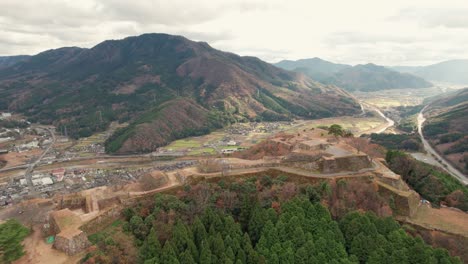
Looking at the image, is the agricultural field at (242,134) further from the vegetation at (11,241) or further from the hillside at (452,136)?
the vegetation at (11,241)

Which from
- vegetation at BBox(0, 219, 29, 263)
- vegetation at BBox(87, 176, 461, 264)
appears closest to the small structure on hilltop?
vegetation at BBox(87, 176, 461, 264)

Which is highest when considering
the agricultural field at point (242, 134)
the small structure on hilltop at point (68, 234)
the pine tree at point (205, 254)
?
the small structure on hilltop at point (68, 234)

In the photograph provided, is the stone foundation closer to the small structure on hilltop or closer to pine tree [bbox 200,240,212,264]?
pine tree [bbox 200,240,212,264]

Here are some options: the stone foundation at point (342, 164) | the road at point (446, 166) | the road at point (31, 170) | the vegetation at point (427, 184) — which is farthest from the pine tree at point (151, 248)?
the road at point (446, 166)

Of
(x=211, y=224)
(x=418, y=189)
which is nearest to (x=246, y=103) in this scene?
(x=418, y=189)

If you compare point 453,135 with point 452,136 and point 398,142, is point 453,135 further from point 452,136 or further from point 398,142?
point 398,142
